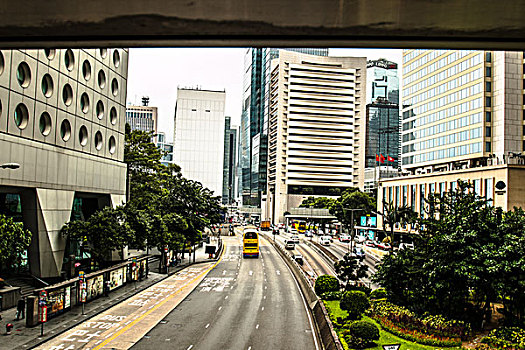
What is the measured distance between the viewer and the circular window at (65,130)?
40688 mm

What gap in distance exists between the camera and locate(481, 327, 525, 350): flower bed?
68.7 feet

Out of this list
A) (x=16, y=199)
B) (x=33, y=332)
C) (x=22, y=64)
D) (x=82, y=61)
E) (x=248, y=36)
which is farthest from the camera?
(x=82, y=61)

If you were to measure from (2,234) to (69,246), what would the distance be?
18834 millimetres

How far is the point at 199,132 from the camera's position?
146125 millimetres

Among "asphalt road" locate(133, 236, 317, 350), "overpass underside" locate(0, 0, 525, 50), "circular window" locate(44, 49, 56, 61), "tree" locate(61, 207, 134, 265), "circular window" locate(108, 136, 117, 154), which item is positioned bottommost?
"asphalt road" locate(133, 236, 317, 350)

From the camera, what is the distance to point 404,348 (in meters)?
21.5

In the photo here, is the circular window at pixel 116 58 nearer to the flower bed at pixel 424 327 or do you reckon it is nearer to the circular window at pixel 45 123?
the circular window at pixel 45 123

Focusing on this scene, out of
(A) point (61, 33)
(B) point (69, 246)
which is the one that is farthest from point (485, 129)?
(A) point (61, 33)

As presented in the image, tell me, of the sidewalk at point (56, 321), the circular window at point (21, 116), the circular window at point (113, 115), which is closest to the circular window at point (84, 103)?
the circular window at point (113, 115)

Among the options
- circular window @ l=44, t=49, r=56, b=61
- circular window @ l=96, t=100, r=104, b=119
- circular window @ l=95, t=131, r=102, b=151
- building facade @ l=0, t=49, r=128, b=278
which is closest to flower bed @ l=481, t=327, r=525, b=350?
building facade @ l=0, t=49, r=128, b=278

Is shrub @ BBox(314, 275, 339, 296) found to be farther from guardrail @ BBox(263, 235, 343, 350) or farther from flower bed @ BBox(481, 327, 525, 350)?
flower bed @ BBox(481, 327, 525, 350)

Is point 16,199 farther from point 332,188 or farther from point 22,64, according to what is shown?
point 332,188

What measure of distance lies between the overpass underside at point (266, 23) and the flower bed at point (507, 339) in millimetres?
17283

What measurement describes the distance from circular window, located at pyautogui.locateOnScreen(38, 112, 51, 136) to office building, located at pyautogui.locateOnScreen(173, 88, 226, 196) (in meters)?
107
